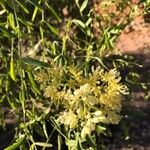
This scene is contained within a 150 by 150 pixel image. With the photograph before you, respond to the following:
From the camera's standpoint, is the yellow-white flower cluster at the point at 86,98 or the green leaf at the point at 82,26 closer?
the yellow-white flower cluster at the point at 86,98

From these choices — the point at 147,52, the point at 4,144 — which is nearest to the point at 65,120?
the point at 4,144

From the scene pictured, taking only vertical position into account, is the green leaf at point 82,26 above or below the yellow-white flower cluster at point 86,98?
above

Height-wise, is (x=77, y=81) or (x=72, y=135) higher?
(x=77, y=81)

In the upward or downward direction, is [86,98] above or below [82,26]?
below

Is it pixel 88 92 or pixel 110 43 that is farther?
Result: pixel 110 43

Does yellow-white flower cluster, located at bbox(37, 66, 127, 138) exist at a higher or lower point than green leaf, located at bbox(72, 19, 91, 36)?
lower

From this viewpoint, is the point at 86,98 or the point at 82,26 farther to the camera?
the point at 82,26

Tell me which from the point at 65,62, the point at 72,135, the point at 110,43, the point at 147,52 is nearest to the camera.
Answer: the point at 65,62

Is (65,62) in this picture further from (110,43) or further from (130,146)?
(130,146)

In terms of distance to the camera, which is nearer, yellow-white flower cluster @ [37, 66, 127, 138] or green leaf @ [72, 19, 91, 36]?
yellow-white flower cluster @ [37, 66, 127, 138]

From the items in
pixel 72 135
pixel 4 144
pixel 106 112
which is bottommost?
pixel 4 144

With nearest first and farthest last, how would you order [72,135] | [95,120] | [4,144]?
1. [95,120]
2. [72,135]
3. [4,144]
